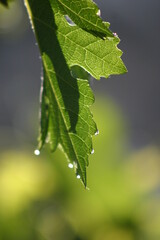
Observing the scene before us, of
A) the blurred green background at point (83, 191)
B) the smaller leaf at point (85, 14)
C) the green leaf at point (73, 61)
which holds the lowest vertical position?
the blurred green background at point (83, 191)

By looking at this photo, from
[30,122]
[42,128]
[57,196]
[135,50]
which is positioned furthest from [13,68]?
[42,128]

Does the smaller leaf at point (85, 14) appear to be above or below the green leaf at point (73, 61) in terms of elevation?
above

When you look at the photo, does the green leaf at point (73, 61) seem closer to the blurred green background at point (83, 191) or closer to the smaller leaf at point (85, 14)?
the smaller leaf at point (85, 14)

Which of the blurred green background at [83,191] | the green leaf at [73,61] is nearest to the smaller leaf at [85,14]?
the green leaf at [73,61]

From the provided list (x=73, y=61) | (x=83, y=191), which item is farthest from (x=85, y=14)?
(x=83, y=191)

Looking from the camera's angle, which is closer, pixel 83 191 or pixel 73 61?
pixel 73 61

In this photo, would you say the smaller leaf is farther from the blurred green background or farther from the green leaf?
the blurred green background

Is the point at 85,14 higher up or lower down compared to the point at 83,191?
higher up

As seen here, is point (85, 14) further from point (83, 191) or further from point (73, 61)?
point (83, 191)
